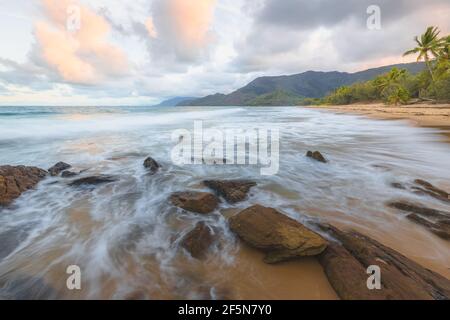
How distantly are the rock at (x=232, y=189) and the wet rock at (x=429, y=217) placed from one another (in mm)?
3164

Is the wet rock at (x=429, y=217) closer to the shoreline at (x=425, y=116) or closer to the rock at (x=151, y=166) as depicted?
the rock at (x=151, y=166)

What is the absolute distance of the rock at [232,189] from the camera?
5219 millimetres

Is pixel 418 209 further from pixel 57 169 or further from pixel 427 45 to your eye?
pixel 427 45

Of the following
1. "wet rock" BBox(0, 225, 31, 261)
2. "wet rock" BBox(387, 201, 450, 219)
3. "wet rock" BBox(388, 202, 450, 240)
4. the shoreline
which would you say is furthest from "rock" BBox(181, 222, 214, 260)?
the shoreline

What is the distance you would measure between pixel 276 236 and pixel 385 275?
1304 mm

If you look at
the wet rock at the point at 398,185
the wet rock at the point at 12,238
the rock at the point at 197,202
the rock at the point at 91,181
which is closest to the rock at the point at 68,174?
the rock at the point at 91,181

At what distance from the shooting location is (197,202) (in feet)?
15.3

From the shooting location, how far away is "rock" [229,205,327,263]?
3033mm
